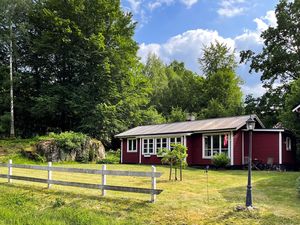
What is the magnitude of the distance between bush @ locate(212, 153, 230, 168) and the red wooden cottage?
0.57 metres

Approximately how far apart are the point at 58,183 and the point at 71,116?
79.5 ft

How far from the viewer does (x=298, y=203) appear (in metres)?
10.4

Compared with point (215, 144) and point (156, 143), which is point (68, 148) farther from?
point (215, 144)

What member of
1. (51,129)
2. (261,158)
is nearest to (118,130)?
(51,129)

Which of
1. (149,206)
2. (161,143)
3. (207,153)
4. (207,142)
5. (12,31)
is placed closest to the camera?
(149,206)

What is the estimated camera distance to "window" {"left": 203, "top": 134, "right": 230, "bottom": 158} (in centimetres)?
2296

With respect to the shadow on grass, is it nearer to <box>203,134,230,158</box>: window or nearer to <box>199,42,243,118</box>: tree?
<box>203,134,230,158</box>: window

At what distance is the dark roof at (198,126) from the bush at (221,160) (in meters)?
1.81

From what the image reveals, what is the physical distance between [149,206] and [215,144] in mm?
14521

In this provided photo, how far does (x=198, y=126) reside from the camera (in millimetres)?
25250

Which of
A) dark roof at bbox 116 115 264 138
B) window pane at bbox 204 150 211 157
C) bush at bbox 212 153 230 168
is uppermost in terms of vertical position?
dark roof at bbox 116 115 264 138

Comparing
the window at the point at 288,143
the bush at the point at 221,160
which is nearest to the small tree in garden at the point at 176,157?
the bush at the point at 221,160

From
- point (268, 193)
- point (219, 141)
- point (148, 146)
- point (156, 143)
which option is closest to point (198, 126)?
point (219, 141)

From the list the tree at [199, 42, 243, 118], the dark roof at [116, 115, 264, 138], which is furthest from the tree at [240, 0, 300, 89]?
the dark roof at [116, 115, 264, 138]
